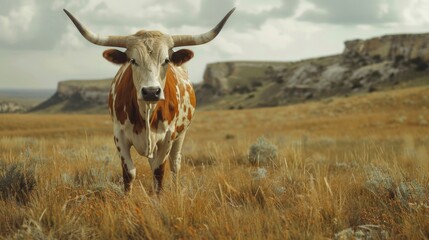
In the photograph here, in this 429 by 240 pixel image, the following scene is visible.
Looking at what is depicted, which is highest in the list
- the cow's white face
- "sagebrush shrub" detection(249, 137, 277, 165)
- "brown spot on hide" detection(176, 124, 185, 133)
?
the cow's white face

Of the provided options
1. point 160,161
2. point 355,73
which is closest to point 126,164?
point 160,161

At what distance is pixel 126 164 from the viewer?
5.65m

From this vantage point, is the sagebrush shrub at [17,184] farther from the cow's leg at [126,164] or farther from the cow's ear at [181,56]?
the cow's ear at [181,56]

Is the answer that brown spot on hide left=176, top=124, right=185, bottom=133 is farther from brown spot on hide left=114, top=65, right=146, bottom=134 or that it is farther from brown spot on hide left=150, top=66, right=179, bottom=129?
brown spot on hide left=114, top=65, right=146, bottom=134

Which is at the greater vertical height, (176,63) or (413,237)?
(176,63)

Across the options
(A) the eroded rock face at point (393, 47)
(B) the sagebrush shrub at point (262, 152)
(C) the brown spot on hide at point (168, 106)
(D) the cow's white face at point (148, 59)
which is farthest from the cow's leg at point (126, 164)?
(A) the eroded rock face at point (393, 47)

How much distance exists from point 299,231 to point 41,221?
7.26 ft

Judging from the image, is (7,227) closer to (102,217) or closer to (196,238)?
(102,217)

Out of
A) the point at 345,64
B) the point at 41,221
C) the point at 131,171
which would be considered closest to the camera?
the point at 41,221

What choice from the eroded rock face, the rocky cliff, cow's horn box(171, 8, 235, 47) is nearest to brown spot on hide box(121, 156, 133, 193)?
cow's horn box(171, 8, 235, 47)

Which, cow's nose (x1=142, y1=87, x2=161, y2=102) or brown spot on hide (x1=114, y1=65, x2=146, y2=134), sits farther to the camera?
brown spot on hide (x1=114, y1=65, x2=146, y2=134)

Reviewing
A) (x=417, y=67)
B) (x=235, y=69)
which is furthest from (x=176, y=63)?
(x=235, y=69)

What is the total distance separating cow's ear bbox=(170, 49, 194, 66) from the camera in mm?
5627

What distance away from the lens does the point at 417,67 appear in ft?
249
